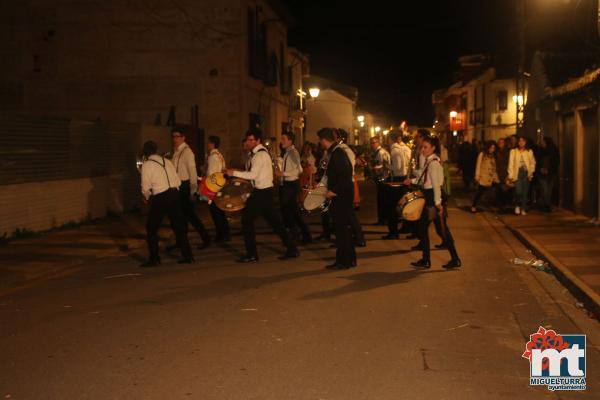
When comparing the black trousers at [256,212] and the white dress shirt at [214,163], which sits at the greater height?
the white dress shirt at [214,163]

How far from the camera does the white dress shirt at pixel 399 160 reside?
14102 mm

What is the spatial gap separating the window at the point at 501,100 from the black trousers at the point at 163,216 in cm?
4812

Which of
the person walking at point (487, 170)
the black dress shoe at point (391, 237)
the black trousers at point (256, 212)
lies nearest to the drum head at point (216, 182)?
the black trousers at point (256, 212)

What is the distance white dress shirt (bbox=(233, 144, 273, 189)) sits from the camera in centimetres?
1052

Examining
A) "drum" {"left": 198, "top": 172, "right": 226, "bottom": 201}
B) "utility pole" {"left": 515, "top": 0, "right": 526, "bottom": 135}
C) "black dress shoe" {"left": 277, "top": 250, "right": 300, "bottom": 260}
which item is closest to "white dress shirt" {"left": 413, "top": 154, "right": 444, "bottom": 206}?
"black dress shoe" {"left": 277, "top": 250, "right": 300, "bottom": 260}

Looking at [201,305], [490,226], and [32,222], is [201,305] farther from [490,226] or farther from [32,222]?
[490,226]

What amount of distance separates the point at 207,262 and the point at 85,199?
6543 millimetres

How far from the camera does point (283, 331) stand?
6.87 meters

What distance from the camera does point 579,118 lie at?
17359mm

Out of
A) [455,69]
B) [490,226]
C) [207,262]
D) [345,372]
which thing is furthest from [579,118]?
[455,69]

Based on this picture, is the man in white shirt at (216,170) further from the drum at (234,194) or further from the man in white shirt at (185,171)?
the drum at (234,194)

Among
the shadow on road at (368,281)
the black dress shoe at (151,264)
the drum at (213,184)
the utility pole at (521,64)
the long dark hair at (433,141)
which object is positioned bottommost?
the shadow on road at (368,281)

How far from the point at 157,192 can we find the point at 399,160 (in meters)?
5.33

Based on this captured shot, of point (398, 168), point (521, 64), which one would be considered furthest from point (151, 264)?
point (521, 64)
